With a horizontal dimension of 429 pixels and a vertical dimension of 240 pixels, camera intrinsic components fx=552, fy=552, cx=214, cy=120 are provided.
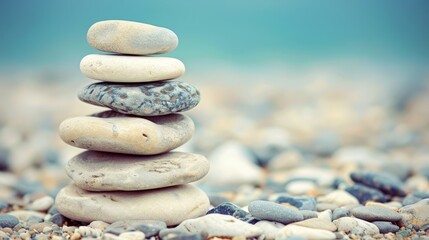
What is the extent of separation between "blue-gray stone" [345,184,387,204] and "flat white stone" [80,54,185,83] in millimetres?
2347

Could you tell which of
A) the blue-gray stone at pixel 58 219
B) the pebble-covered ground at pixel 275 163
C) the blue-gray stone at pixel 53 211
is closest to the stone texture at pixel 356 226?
the pebble-covered ground at pixel 275 163

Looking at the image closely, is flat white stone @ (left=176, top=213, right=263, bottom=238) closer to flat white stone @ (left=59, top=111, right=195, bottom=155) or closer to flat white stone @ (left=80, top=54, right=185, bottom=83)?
flat white stone @ (left=59, top=111, right=195, bottom=155)

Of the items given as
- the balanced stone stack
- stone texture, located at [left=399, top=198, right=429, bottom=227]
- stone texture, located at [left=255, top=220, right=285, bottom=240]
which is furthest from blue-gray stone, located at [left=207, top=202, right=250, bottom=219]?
stone texture, located at [left=399, top=198, right=429, bottom=227]

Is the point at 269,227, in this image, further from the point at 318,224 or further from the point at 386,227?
the point at 386,227

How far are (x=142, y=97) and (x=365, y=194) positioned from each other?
2574 millimetres

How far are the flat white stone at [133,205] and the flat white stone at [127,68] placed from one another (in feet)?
3.07

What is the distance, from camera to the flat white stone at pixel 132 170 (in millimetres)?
4301

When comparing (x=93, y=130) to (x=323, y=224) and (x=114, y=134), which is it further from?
(x=323, y=224)

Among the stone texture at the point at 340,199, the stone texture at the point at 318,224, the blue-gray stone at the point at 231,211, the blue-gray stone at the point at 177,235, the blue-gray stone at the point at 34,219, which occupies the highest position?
the stone texture at the point at 340,199

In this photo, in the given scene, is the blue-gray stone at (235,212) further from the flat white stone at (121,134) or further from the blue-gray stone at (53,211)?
the blue-gray stone at (53,211)

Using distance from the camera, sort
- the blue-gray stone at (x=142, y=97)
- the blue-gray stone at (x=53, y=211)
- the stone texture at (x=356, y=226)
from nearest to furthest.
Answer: the stone texture at (x=356, y=226), the blue-gray stone at (x=142, y=97), the blue-gray stone at (x=53, y=211)

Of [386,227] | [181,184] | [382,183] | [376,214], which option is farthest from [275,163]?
[386,227]

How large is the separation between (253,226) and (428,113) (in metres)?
12.4

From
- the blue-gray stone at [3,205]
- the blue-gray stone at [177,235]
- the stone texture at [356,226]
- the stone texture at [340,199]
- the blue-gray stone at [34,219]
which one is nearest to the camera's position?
the blue-gray stone at [177,235]
